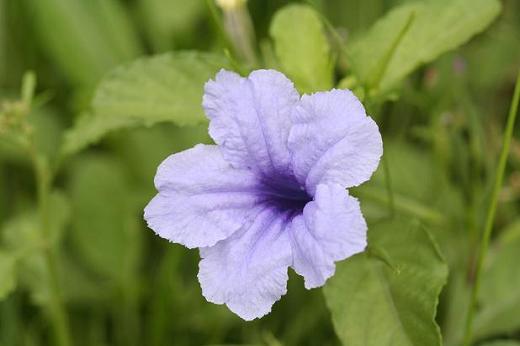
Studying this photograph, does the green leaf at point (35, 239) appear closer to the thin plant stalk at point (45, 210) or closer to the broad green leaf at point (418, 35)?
the thin plant stalk at point (45, 210)

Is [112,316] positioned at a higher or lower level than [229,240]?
lower

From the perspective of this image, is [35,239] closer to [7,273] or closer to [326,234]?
[7,273]

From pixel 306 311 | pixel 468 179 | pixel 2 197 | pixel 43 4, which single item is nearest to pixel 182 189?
pixel 306 311

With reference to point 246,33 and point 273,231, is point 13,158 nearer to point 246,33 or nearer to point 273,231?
point 246,33

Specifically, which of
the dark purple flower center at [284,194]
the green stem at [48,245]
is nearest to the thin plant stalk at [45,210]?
the green stem at [48,245]

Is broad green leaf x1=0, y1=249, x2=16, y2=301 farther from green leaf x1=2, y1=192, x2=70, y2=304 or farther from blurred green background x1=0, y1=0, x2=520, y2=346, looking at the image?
green leaf x1=2, y1=192, x2=70, y2=304

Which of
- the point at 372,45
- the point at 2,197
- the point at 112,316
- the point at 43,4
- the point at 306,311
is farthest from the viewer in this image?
the point at 43,4
